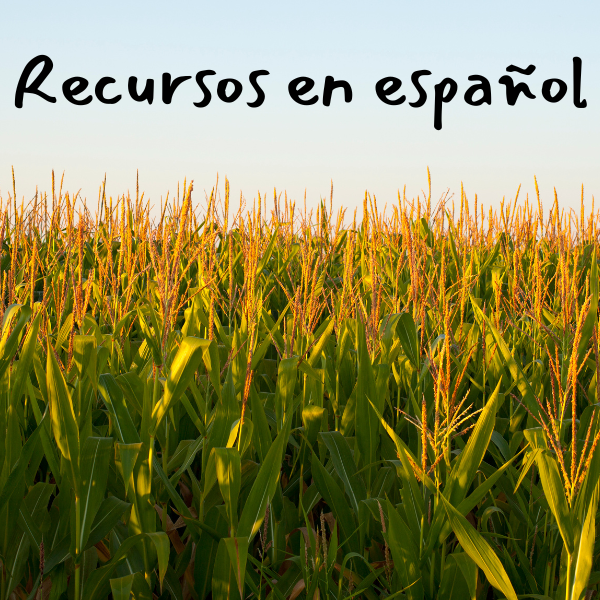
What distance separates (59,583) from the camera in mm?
1342

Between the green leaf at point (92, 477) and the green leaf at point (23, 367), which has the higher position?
the green leaf at point (23, 367)

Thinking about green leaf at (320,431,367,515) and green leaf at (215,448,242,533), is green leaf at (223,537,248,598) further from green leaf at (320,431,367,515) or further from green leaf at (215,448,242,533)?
green leaf at (320,431,367,515)

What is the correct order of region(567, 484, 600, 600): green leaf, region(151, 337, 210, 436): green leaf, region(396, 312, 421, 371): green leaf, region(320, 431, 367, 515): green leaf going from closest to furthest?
region(567, 484, 600, 600): green leaf
region(151, 337, 210, 436): green leaf
region(320, 431, 367, 515): green leaf
region(396, 312, 421, 371): green leaf

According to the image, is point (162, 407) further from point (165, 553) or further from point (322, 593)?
point (322, 593)

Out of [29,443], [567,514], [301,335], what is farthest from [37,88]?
[567,514]

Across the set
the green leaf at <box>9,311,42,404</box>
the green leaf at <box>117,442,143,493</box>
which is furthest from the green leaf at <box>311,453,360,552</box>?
the green leaf at <box>9,311,42,404</box>

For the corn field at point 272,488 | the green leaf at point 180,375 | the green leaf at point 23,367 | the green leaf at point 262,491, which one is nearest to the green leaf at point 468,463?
the corn field at point 272,488

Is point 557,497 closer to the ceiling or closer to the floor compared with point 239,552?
closer to the ceiling

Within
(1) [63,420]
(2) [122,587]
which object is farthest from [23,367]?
(2) [122,587]

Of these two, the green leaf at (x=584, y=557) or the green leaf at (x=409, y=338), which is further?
the green leaf at (x=409, y=338)

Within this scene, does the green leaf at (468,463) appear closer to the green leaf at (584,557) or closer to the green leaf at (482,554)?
the green leaf at (482,554)

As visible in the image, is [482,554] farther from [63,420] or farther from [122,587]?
[63,420]

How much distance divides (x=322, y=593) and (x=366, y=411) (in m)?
0.50

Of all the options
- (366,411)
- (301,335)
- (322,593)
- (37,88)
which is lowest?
(322,593)
